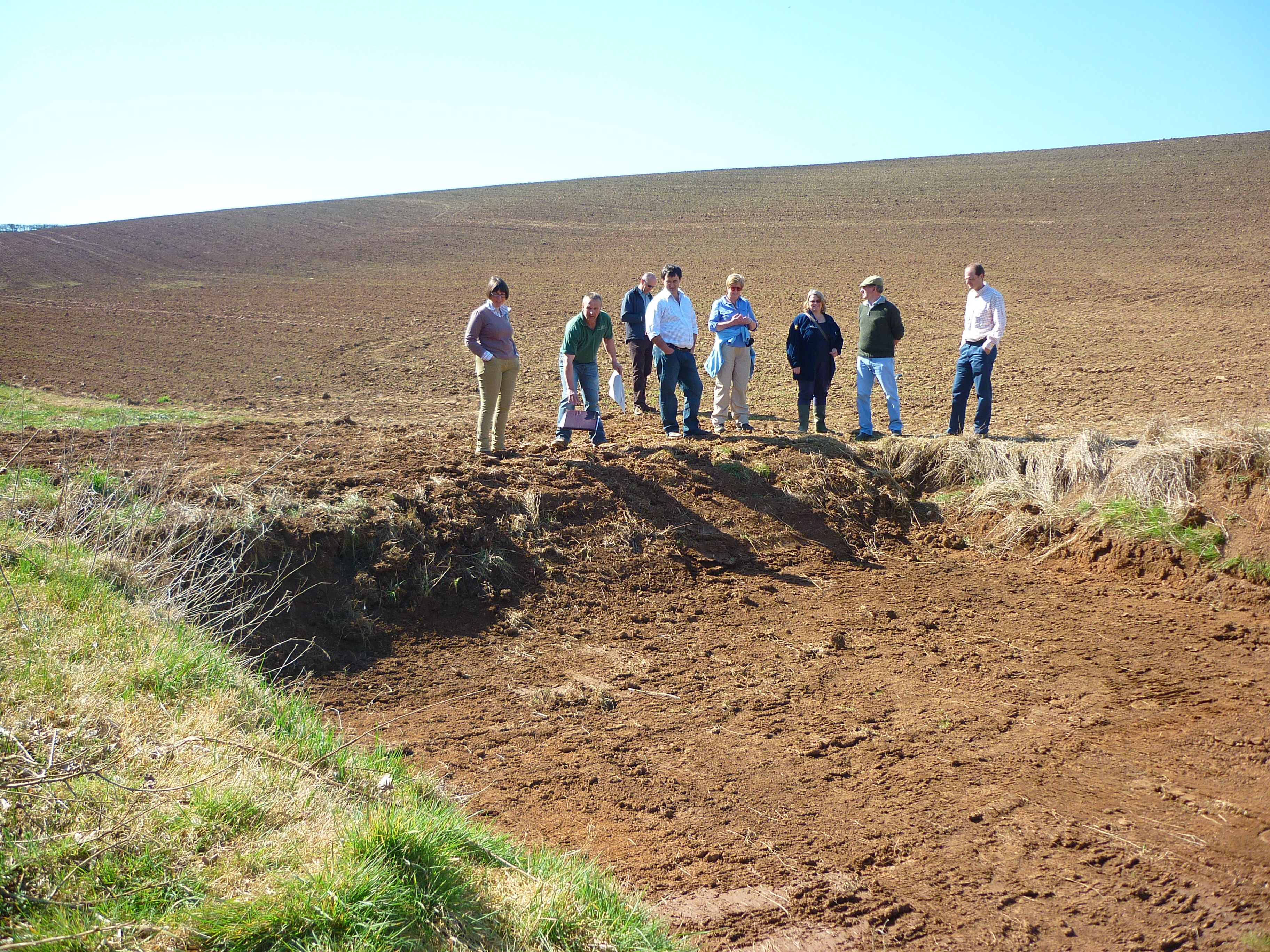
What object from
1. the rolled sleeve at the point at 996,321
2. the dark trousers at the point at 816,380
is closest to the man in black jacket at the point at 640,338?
the dark trousers at the point at 816,380

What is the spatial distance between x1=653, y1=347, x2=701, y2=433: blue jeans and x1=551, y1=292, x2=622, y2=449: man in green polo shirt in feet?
1.57

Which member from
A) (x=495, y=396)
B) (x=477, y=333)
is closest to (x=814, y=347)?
(x=495, y=396)

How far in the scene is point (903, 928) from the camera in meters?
3.45

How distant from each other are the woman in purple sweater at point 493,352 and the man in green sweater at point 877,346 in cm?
377

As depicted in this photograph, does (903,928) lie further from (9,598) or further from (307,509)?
(307,509)

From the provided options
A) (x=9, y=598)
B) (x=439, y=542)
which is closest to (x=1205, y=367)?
(x=439, y=542)

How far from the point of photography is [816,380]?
921 centimetres

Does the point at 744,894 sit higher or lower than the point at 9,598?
lower

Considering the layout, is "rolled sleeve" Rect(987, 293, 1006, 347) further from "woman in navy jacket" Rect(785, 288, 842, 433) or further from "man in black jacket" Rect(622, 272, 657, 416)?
"man in black jacket" Rect(622, 272, 657, 416)

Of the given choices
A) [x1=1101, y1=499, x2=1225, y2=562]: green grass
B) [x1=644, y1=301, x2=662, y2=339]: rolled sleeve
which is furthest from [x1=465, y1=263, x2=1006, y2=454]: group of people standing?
[x1=1101, y1=499, x2=1225, y2=562]: green grass

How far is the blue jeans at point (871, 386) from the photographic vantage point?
9.16 metres

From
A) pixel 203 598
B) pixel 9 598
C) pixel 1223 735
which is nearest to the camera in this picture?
pixel 9 598

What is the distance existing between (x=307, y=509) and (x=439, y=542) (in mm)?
1044

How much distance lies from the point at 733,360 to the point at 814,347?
879mm
